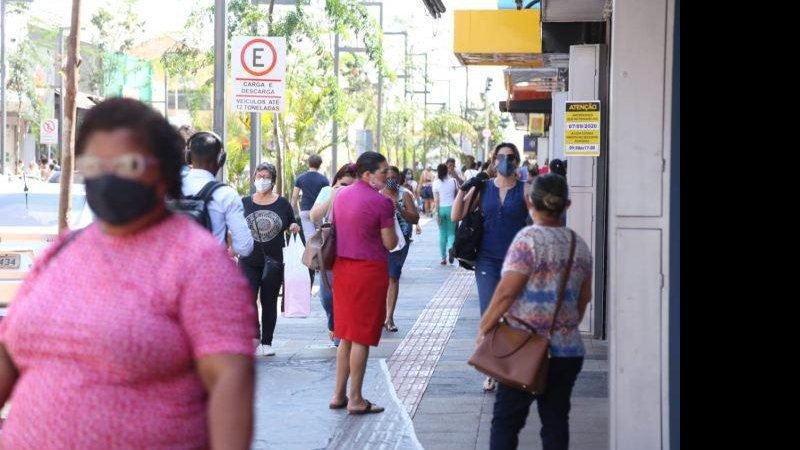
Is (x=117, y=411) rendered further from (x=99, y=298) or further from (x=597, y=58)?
(x=597, y=58)

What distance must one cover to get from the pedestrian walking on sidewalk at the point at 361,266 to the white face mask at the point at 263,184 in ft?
7.18

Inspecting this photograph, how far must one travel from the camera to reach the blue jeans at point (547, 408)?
21.0 ft

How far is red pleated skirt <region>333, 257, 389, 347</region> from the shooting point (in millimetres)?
9336

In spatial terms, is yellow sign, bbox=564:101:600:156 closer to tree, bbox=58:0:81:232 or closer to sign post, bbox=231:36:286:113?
sign post, bbox=231:36:286:113

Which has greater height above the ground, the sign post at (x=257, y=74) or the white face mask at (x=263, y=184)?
the sign post at (x=257, y=74)

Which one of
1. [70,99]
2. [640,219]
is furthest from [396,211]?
[640,219]

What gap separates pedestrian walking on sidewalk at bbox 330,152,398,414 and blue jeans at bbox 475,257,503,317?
2.75ft

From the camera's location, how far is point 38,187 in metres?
13.6

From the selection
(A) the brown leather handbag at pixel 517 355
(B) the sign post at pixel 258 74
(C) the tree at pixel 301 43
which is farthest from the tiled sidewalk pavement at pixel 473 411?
(C) the tree at pixel 301 43

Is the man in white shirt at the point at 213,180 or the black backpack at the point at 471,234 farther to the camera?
the black backpack at the point at 471,234

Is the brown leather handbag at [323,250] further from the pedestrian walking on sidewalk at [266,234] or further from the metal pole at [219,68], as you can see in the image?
Result: the metal pole at [219,68]

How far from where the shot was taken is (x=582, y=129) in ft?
41.6

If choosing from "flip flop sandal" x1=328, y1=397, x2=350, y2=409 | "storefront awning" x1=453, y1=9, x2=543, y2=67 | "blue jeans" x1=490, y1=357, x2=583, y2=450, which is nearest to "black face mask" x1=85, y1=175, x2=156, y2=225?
"blue jeans" x1=490, y1=357, x2=583, y2=450
